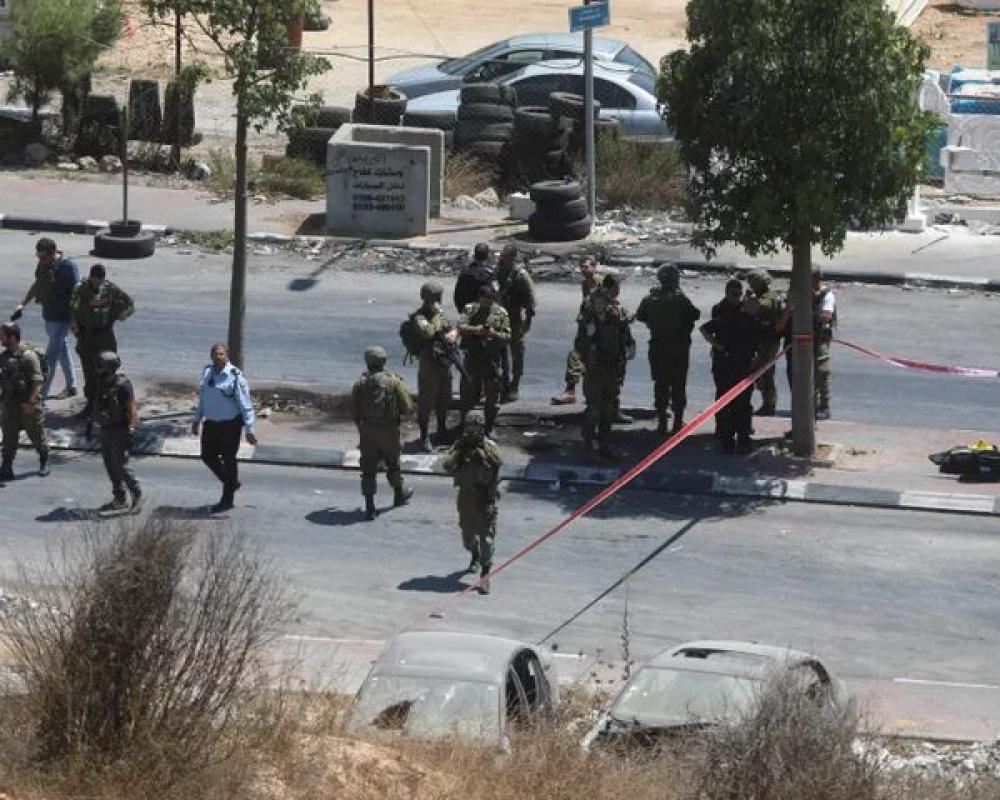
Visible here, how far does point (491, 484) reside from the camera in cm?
1630

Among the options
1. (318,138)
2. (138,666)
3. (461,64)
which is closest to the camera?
(138,666)

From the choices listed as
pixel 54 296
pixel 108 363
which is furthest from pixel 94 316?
pixel 108 363

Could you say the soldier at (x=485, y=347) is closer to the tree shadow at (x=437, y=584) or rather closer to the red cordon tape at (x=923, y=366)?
the tree shadow at (x=437, y=584)

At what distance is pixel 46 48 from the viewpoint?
30.4 metres

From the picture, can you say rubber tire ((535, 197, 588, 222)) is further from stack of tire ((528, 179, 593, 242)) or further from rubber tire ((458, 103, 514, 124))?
rubber tire ((458, 103, 514, 124))

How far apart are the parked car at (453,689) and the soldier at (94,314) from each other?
7.07 metres

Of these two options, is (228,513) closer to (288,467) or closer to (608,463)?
(288,467)

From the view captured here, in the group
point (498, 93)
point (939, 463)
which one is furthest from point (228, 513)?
point (498, 93)

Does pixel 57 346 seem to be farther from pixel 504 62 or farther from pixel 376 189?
pixel 504 62

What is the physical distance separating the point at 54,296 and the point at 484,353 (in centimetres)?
407

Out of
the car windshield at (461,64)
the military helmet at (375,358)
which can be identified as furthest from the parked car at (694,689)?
the car windshield at (461,64)

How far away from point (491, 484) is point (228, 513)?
280 cm

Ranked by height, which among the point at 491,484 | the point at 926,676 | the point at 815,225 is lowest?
the point at 926,676

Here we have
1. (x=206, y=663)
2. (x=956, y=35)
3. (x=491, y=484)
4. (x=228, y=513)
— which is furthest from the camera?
(x=956, y=35)
